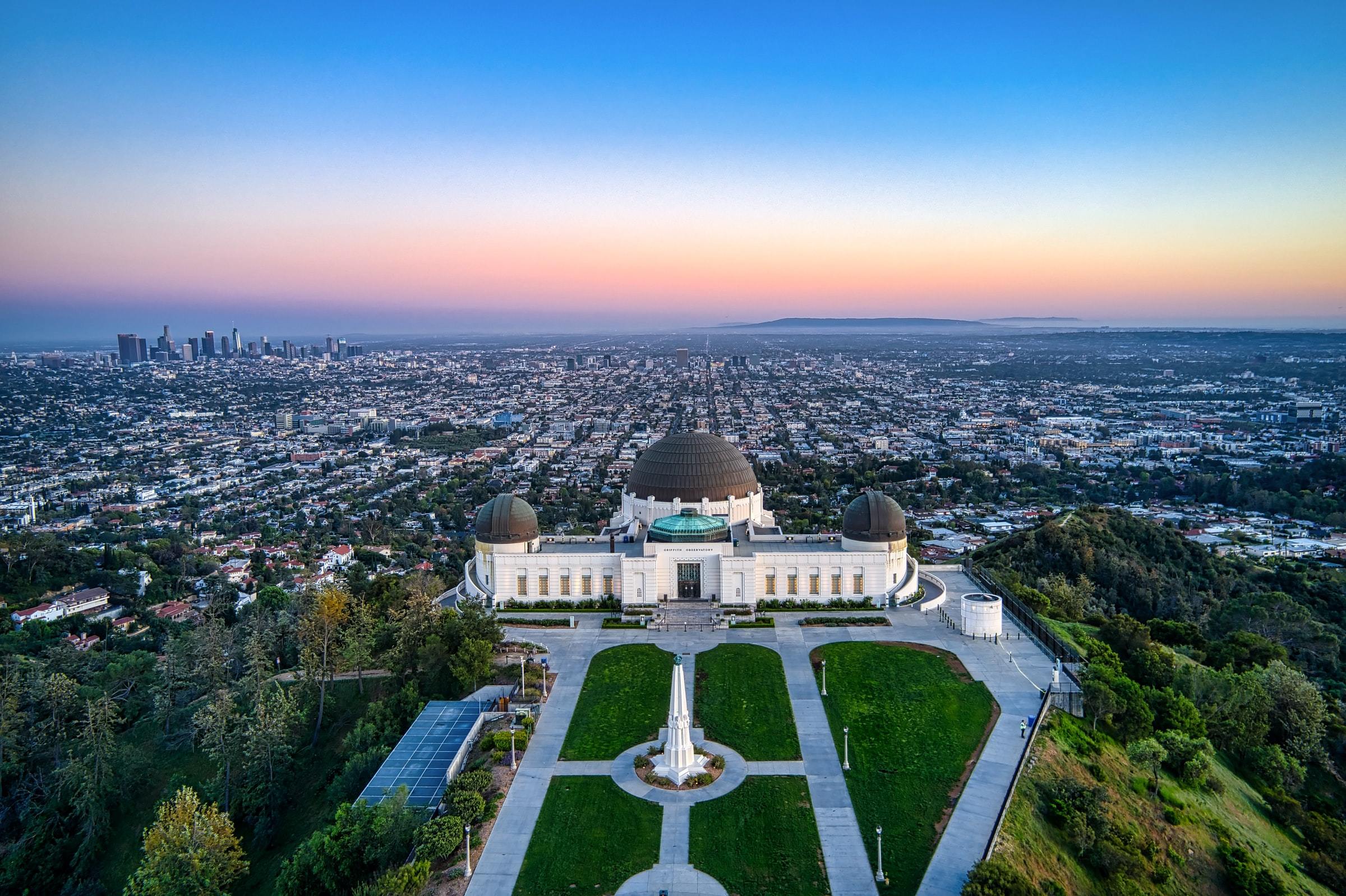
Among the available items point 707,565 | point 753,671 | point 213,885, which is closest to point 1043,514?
point 707,565

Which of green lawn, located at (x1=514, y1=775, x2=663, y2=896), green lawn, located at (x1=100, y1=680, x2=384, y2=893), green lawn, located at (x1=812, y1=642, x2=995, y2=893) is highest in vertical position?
green lawn, located at (x1=812, y1=642, x2=995, y2=893)

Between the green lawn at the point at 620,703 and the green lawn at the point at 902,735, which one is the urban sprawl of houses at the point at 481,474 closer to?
the green lawn at the point at 620,703

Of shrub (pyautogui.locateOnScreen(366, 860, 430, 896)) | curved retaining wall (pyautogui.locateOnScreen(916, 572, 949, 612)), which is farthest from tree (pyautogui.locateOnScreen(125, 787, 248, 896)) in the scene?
curved retaining wall (pyautogui.locateOnScreen(916, 572, 949, 612))

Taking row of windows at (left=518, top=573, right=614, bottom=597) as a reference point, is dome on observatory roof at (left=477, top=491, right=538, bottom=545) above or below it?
above

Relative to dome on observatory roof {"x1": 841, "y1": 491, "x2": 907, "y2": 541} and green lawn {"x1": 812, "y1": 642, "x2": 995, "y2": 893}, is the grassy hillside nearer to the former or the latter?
green lawn {"x1": 812, "y1": 642, "x2": 995, "y2": 893}

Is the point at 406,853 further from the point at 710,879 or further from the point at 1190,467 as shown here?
the point at 1190,467
